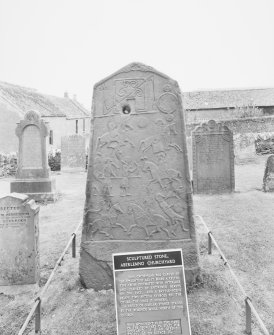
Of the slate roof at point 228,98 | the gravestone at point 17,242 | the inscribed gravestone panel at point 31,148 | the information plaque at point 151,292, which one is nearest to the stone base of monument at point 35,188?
the inscribed gravestone panel at point 31,148

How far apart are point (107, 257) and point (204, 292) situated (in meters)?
1.26

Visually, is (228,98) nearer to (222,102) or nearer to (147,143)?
(222,102)

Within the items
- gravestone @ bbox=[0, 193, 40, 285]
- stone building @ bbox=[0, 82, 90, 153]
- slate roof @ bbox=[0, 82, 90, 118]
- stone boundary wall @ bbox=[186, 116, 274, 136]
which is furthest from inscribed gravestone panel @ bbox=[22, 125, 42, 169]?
slate roof @ bbox=[0, 82, 90, 118]

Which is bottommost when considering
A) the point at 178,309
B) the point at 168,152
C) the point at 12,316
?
the point at 12,316

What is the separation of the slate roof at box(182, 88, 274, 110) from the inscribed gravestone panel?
24.2 metres

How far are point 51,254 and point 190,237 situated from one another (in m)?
2.67

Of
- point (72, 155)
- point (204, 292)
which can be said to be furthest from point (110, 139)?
point (72, 155)

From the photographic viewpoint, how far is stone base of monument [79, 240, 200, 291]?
3.63 meters

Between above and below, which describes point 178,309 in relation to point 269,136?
below

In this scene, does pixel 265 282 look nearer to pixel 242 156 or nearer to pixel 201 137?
pixel 201 137

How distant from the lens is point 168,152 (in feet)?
11.9

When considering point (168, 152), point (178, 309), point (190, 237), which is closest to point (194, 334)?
point (178, 309)

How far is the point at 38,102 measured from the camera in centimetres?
3225

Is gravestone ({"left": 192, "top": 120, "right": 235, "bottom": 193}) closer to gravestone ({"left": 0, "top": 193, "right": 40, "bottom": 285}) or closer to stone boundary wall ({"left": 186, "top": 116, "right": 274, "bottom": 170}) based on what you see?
stone boundary wall ({"left": 186, "top": 116, "right": 274, "bottom": 170})
